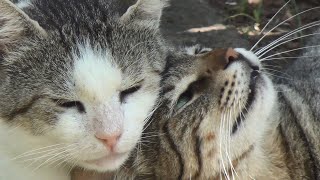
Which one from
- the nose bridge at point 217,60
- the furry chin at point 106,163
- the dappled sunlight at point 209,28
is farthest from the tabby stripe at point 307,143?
the dappled sunlight at point 209,28

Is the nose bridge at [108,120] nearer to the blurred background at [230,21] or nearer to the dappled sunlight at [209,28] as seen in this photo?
the blurred background at [230,21]

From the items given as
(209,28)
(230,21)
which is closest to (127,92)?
(209,28)

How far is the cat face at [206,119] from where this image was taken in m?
2.30

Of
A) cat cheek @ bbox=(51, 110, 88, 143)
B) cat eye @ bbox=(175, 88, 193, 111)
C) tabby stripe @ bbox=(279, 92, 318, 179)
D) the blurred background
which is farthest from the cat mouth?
the blurred background

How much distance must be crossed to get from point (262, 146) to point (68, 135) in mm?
774

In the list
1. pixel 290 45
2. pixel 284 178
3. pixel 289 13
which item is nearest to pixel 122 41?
Result: pixel 284 178

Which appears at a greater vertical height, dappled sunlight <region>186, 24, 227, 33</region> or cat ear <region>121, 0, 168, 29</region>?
cat ear <region>121, 0, 168, 29</region>

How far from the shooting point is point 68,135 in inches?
83.4

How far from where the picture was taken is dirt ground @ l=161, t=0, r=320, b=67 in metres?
3.66

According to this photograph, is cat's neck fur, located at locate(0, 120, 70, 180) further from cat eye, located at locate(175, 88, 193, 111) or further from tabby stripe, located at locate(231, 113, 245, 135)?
tabby stripe, located at locate(231, 113, 245, 135)

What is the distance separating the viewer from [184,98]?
2.36 m

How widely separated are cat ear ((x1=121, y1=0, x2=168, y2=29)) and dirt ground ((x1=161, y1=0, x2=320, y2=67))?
1170mm

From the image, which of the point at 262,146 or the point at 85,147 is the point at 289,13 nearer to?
the point at 262,146

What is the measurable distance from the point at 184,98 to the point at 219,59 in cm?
19
